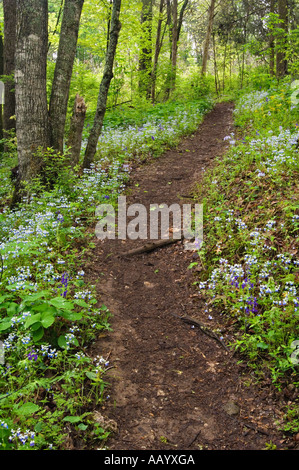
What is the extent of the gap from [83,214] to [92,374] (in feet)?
12.8

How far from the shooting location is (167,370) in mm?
3553

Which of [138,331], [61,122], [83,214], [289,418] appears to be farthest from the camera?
[61,122]

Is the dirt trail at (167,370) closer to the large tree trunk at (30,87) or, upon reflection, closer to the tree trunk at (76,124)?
the large tree trunk at (30,87)

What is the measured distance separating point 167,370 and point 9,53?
11200 millimetres

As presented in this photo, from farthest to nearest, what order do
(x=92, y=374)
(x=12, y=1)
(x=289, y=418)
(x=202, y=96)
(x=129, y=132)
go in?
(x=202, y=96), (x=129, y=132), (x=12, y=1), (x=92, y=374), (x=289, y=418)

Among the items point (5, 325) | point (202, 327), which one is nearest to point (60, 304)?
point (5, 325)

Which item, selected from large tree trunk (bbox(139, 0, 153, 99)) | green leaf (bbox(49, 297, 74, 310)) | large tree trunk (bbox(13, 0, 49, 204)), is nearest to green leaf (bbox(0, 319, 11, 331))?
green leaf (bbox(49, 297, 74, 310))

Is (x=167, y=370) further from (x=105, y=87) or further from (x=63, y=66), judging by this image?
(x=105, y=87)

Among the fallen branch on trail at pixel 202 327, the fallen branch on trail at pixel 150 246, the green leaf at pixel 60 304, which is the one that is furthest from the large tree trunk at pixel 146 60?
the green leaf at pixel 60 304

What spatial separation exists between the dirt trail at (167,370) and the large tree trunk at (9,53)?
24.5ft
